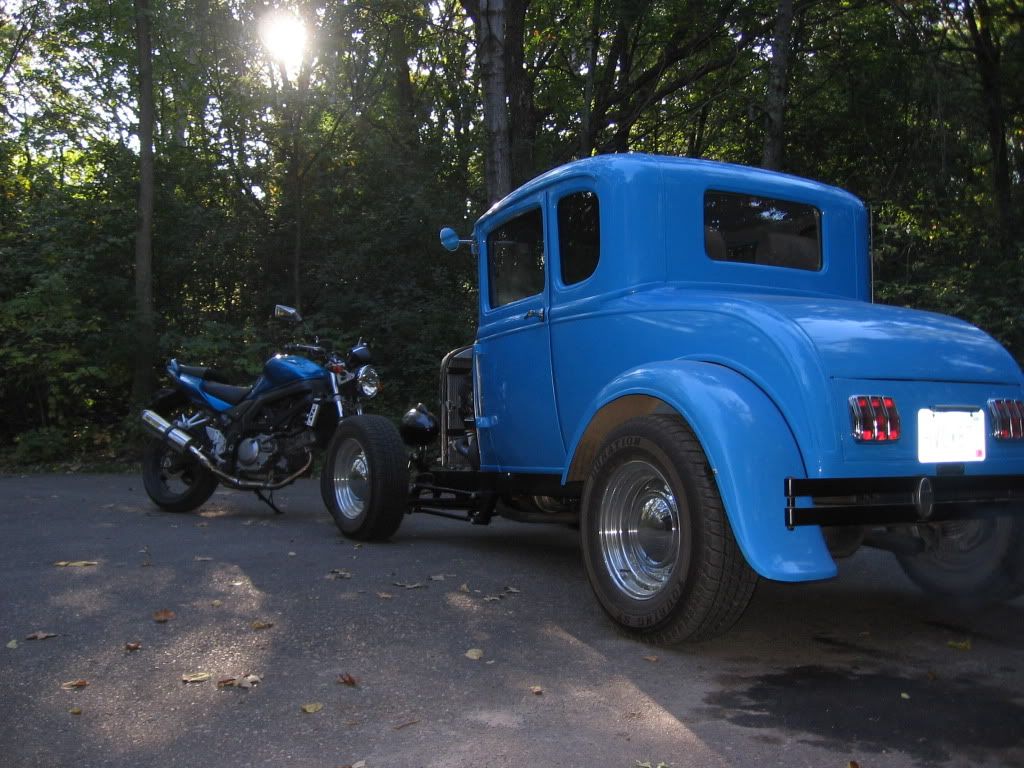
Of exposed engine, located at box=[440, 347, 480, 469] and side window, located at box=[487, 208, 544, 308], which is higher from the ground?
side window, located at box=[487, 208, 544, 308]

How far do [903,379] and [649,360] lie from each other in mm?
1102

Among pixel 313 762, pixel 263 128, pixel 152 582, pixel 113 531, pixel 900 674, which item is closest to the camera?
pixel 313 762

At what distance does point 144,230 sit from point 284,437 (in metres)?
7.61

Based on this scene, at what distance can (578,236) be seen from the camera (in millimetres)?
4992

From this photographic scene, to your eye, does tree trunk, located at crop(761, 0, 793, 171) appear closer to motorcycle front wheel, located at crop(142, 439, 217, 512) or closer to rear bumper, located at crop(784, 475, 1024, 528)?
motorcycle front wheel, located at crop(142, 439, 217, 512)

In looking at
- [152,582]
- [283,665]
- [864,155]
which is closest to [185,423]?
[152,582]

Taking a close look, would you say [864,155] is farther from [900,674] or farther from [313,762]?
[313,762]

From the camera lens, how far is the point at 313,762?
8.75 ft

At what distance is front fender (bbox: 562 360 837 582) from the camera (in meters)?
3.36

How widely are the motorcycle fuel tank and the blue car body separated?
1943mm

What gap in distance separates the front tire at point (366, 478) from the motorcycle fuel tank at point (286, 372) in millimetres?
866

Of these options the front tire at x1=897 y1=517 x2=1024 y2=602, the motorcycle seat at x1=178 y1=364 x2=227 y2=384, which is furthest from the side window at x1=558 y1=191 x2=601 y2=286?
the motorcycle seat at x1=178 y1=364 x2=227 y2=384

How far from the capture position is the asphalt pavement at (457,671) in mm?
2777

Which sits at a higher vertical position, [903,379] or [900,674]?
[903,379]
